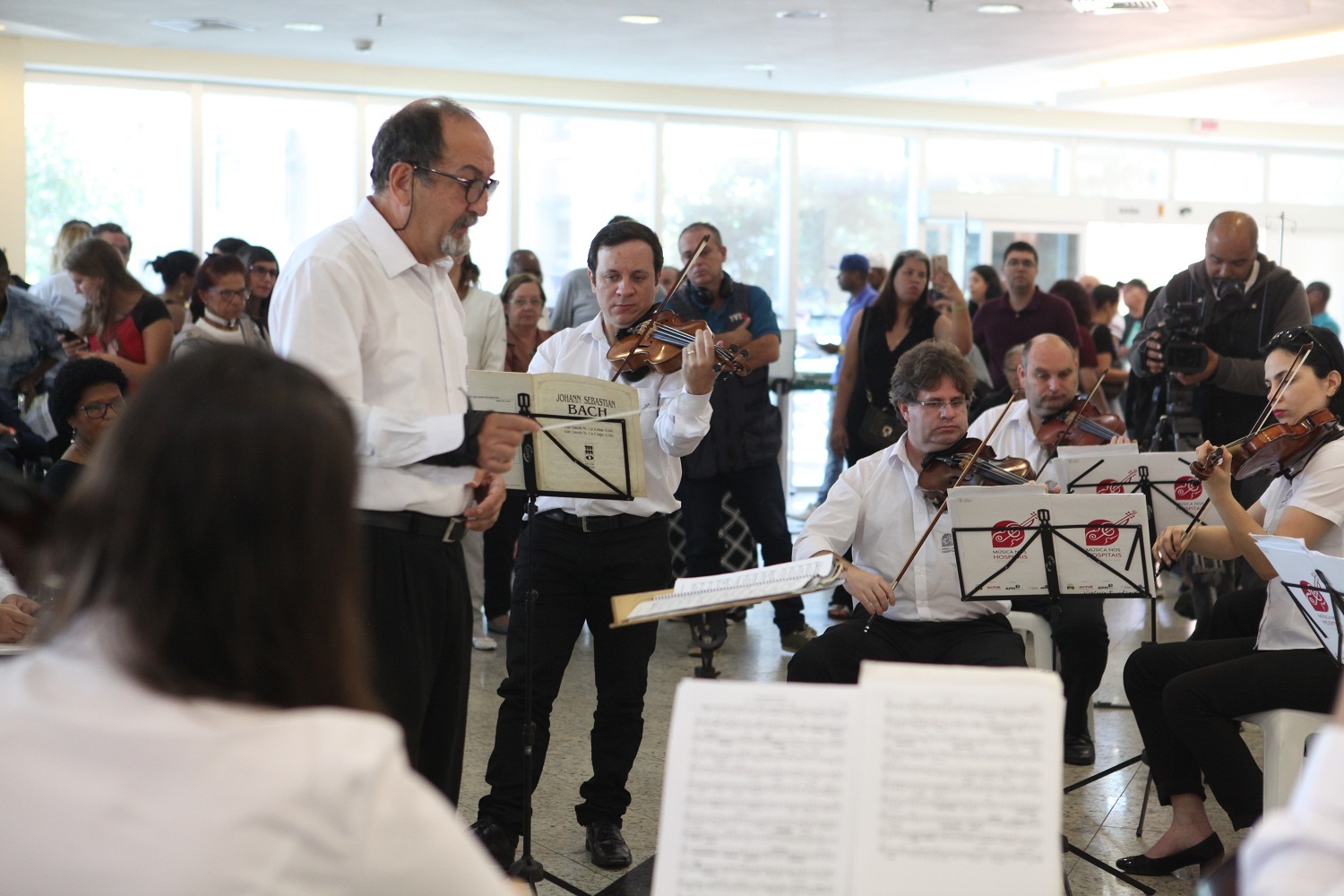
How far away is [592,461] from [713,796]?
56.5 inches

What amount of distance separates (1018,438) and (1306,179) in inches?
442

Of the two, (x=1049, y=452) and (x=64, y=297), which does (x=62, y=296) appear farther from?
(x=1049, y=452)

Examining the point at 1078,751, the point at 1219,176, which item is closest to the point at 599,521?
the point at 1078,751

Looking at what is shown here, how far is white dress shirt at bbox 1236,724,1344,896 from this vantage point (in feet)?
2.97

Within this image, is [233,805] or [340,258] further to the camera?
[340,258]

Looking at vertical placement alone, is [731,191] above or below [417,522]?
above

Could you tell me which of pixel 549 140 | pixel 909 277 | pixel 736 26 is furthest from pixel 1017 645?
pixel 549 140

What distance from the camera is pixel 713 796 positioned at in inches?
51.3

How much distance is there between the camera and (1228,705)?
280 centimetres

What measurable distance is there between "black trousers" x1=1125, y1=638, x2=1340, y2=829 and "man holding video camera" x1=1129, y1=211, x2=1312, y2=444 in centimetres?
158

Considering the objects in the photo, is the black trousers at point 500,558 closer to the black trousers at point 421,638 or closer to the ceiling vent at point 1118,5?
the black trousers at point 421,638

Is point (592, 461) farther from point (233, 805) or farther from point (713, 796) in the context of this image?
point (233, 805)

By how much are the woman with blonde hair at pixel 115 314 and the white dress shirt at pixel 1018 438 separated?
10.1ft

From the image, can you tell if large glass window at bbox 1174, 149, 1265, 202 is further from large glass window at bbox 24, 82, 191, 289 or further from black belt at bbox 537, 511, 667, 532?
black belt at bbox 537, 511, 667, 532
